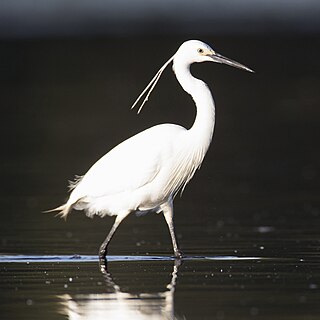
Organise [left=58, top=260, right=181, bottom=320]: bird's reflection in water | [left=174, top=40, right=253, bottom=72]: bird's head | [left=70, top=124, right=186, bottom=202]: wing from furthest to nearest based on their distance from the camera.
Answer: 1. [left=174, top=40, right=253, bottom=72]: bird's head
2. [left=70, top=124, right=186, bottom=202]: wing
3. [left=58, top=260, right=181, bottom=320]: bird's reflection in water

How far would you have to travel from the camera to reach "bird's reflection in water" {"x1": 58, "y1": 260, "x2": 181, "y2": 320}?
10.5 metres

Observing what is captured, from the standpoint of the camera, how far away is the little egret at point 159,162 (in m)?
14.0

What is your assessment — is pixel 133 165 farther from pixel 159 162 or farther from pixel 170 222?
pixel 170 222

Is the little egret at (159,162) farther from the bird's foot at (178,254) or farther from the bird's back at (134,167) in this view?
the bird's foot at (178,254)

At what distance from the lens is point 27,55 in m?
→ 55.0

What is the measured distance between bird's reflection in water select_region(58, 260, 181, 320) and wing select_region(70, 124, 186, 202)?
7.48ft

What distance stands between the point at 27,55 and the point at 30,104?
19910 mm

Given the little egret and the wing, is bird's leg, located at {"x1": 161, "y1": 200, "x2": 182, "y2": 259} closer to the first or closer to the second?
the little egret

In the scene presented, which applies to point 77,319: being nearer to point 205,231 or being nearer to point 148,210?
point 148,210

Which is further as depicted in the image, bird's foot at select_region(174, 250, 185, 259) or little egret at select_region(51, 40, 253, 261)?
little egret at select_region(51, 40, 253, 261)

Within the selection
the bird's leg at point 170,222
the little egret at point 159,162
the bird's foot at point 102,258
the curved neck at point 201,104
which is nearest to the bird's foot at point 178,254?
the bird's leg at point 170,222

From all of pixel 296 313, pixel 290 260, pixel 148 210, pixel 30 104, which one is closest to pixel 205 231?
pixel 148 210

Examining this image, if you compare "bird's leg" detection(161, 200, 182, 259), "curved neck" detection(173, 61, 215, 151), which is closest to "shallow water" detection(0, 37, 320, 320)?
"bird's leg" detection(161, 200, 182, 259)

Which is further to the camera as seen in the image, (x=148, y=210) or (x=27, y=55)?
(x=27, y=55)
